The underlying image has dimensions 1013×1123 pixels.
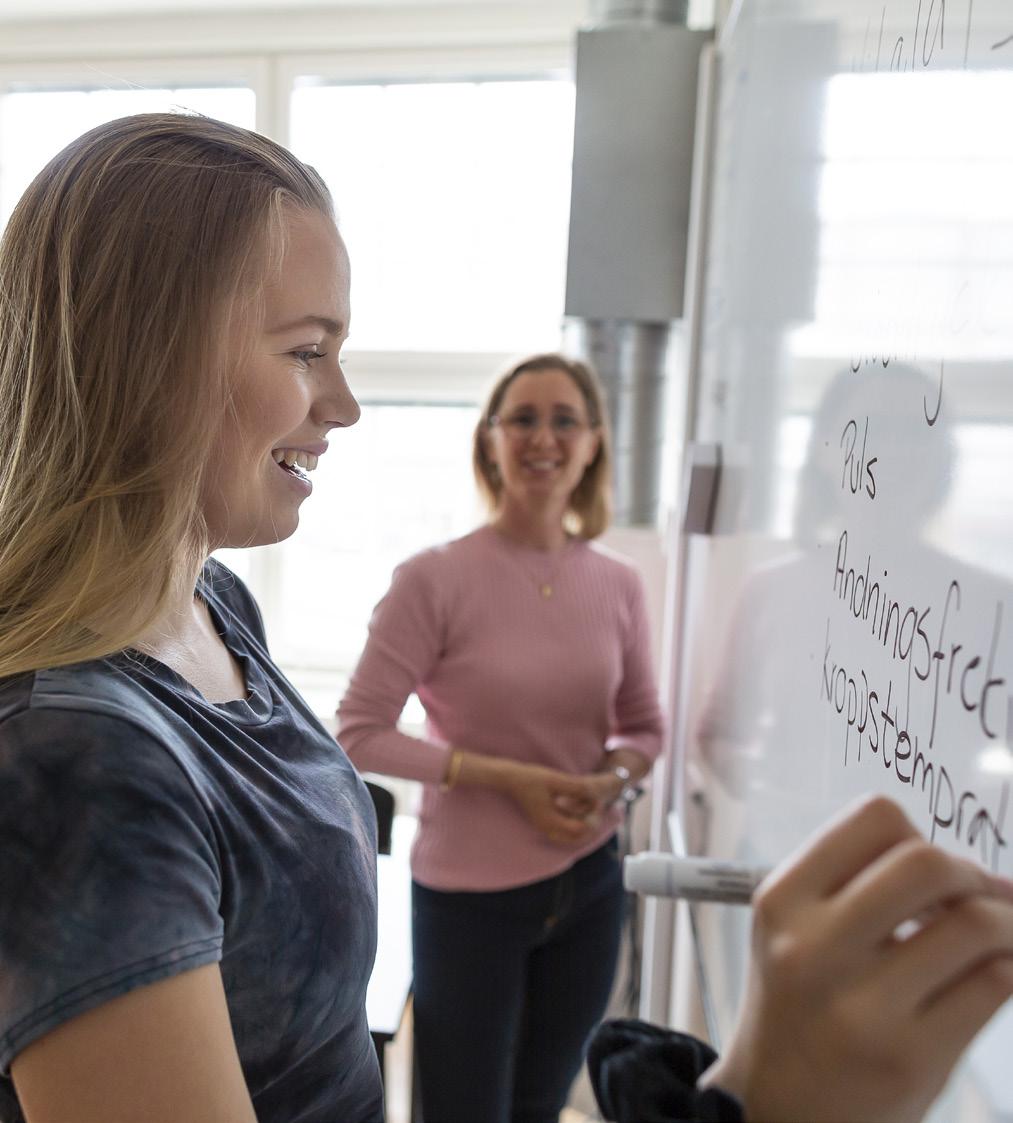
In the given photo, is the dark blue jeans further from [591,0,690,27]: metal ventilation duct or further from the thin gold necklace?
[591,0,690,27]: metal ventilation duct

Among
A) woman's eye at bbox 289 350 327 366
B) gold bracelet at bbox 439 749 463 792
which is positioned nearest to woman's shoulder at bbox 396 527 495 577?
gold bracelet at bbox 439 749 463 792

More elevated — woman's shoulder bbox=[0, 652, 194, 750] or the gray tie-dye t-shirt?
woman's shoulder bbox=[0, 652, 194, 750]

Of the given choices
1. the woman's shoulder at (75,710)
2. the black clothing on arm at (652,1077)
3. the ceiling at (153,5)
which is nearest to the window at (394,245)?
the ceiling at (153,5)

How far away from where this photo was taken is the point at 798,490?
82 centimetres

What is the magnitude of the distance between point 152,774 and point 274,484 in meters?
0.29

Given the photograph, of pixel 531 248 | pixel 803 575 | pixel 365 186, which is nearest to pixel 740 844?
pixel 803 575

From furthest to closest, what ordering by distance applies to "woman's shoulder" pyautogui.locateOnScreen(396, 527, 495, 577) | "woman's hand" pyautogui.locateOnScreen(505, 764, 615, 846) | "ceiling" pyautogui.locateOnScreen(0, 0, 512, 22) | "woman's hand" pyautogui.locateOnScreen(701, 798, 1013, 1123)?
"ceiling" pyautogui.locateOnScreen(0, 0, 512, 22) → "woman's shoulder" pyautogui.locateOnScreen(396, 527, 495, 577) → "woman's hand" pyautogui.locateOnScreen(505, 764, 615, 846) → "woman's hand" pyautogui.locateOnScreen(701, 798, 1013, 1123)

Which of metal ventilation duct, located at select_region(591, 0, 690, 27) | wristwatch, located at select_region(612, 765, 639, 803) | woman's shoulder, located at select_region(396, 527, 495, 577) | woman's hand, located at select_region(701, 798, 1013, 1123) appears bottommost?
wristwatch, located at select_region(612, 765, 639, 803)

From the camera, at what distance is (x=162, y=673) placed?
673 millimetres

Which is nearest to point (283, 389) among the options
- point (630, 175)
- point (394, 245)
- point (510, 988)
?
point (510, 988)

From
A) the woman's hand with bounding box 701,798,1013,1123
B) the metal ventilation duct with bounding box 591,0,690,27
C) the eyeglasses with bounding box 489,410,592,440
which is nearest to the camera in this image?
the woman's hand with bounding box 701,798,1013,1123

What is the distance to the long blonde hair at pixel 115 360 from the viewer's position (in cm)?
66

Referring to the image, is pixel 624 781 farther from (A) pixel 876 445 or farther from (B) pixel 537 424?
(A) pixel 876 445

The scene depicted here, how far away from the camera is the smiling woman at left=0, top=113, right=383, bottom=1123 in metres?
0.52
